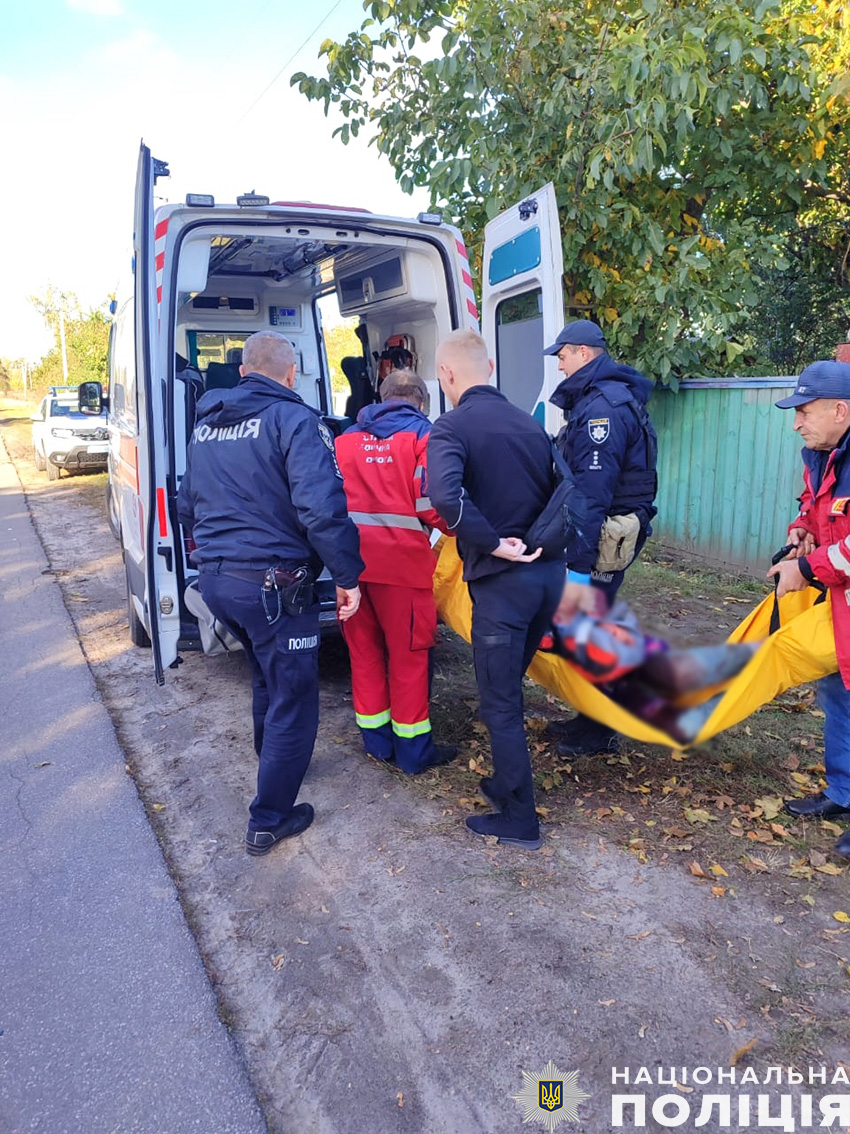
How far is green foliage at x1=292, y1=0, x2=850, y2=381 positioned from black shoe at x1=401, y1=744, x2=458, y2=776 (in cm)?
426

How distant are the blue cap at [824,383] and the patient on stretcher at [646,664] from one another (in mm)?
2313

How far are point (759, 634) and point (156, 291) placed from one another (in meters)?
3.11

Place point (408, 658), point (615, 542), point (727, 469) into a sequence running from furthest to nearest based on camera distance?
1. point (727, 469)
2. point (408, 658)
3. point (615, 542)

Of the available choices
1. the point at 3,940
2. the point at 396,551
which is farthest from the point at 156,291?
the point at 3,940

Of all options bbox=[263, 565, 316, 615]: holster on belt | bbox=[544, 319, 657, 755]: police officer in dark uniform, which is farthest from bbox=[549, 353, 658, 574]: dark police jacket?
bbox=[263, 565, 316, 615]: holster on belt

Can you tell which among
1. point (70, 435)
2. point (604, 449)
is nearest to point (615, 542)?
point (604, 449)

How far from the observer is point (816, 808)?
344 centimetres

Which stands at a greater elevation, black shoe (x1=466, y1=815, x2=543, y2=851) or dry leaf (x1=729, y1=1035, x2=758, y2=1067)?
black shoe (x1=466, y1=815, x2=543, y2=851)

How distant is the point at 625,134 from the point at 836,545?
4380mm

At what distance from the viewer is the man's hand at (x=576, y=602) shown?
0.93 meters

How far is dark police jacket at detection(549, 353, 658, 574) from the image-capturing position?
3.46m

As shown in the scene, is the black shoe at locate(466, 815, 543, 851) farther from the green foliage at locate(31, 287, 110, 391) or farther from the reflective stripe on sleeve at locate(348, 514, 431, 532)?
the green foliage at locate(31, 287, 110, 391)

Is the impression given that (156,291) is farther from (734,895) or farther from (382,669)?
(734,895)

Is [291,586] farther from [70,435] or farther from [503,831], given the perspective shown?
[70,435]
